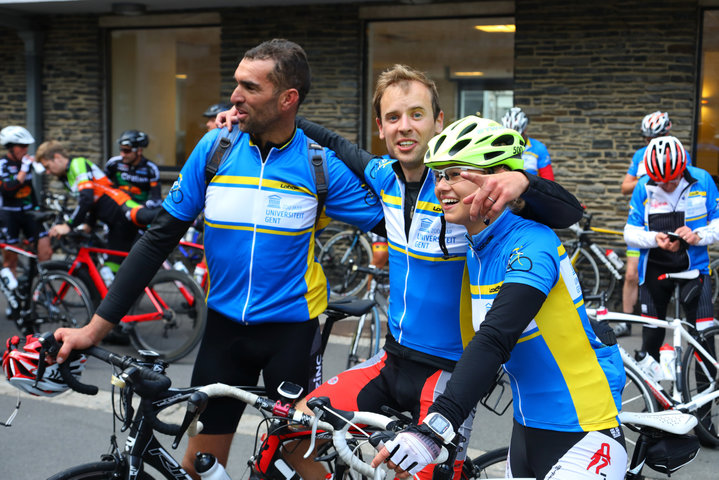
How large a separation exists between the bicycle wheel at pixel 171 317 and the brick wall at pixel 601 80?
17.2 ft

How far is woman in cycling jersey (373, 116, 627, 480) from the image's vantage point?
88.1 inches

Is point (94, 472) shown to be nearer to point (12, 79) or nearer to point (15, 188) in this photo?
point (15, 188)

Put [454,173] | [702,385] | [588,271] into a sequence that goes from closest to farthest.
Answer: [454,173]
[702,385]
[588,271]

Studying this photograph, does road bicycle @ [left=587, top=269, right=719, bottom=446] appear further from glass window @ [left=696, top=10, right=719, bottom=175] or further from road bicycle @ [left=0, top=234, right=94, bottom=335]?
glass window @ [left=696, top=10, right=719, bottom=175]

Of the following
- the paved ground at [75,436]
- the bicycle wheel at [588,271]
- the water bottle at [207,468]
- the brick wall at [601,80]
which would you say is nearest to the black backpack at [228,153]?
the water bottle at [207,468]

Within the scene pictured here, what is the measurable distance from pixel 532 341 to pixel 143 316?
17.8ft

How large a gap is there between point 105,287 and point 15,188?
2458mm

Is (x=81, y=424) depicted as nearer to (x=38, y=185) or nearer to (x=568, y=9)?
(x=568, y=9)

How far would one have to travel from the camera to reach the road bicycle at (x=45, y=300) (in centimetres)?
739

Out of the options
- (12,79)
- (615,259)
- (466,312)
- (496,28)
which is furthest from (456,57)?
(466,312)

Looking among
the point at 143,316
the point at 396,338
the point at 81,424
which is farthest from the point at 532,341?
the point at 143,316

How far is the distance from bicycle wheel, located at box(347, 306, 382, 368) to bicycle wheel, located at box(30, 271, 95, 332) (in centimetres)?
269

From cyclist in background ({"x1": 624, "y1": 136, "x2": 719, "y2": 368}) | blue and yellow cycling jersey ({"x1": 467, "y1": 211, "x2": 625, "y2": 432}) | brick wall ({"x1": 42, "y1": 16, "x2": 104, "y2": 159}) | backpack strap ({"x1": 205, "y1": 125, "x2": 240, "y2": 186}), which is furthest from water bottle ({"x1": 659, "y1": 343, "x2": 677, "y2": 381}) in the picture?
brick wall ({"x1": 42, "y1": 16, "x2": 104, "y2": 159})

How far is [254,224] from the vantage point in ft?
10.2
